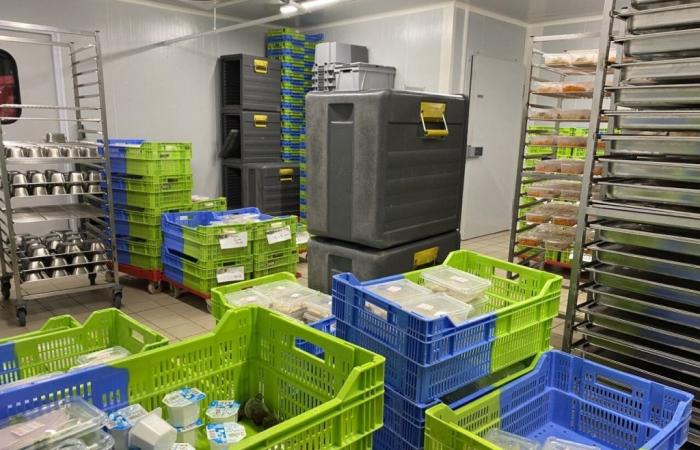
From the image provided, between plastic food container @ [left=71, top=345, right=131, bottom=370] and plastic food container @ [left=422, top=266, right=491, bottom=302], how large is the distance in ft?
3.78

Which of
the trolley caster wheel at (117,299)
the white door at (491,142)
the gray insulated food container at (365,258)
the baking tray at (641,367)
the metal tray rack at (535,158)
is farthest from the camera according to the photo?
the white door at (491,142)

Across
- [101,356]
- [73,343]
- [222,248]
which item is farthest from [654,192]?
Answer: [222,248]

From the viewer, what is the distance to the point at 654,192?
2.03 meters

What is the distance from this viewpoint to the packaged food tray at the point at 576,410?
1.50 metres

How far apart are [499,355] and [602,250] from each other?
Answer: 0.86m

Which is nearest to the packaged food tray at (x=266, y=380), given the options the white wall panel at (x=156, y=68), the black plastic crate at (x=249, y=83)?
the white wall panel at (x=156, y=68)

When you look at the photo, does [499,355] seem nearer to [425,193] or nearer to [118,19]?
[425,193]

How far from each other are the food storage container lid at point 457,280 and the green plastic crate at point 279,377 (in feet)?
2.39

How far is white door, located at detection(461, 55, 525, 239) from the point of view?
6.32 meters

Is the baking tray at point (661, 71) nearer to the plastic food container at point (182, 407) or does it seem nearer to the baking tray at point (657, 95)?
the baking tray at point (657, 95)

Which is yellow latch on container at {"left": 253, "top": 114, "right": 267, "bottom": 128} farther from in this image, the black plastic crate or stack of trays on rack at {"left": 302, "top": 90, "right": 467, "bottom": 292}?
stack of trays on rack at {"left": 302, "top": 90, "right": 467, "bottom": 292}

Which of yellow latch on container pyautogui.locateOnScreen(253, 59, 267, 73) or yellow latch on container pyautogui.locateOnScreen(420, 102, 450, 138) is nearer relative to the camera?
yellow latch on container pyautogui.locateOnScreen(420, 102, 450, 138)

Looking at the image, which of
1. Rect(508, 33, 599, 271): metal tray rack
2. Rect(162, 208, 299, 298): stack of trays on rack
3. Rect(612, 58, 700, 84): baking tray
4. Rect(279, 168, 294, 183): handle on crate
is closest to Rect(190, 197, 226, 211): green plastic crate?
Rect(162, 208, 299, 298): stack of trays on rack

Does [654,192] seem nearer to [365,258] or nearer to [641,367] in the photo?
[641,367]
